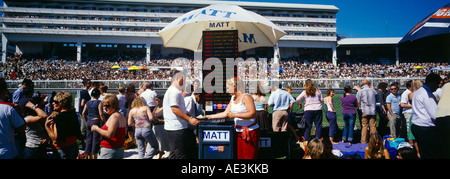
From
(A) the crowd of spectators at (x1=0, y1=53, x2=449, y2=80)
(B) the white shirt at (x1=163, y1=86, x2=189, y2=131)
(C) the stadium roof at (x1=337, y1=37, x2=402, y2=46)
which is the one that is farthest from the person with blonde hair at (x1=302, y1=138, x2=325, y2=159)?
(C) the stadium roof at (x1=337, y1=37, x2=402, y2=46)

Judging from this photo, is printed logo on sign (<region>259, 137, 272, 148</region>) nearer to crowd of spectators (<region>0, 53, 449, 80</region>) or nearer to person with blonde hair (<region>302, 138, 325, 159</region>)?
person with blonde hair (<region>302, 138, 325, 159</region>)

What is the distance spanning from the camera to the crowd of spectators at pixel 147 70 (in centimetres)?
3061

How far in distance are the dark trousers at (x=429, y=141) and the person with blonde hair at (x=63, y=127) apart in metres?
5.33

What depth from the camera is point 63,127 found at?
11.6 feet

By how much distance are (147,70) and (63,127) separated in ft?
113

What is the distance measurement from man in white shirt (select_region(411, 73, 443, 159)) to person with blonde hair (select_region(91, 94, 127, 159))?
4.55 meters

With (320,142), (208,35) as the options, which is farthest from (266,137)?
(208,35)

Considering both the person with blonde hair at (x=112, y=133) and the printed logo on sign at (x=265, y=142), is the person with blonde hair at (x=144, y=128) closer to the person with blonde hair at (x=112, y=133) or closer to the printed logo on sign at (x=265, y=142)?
the person with blonde hair at (x=112, y=133)

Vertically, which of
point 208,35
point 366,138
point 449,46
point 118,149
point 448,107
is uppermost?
point 208,35

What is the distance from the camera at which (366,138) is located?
6.58 m
